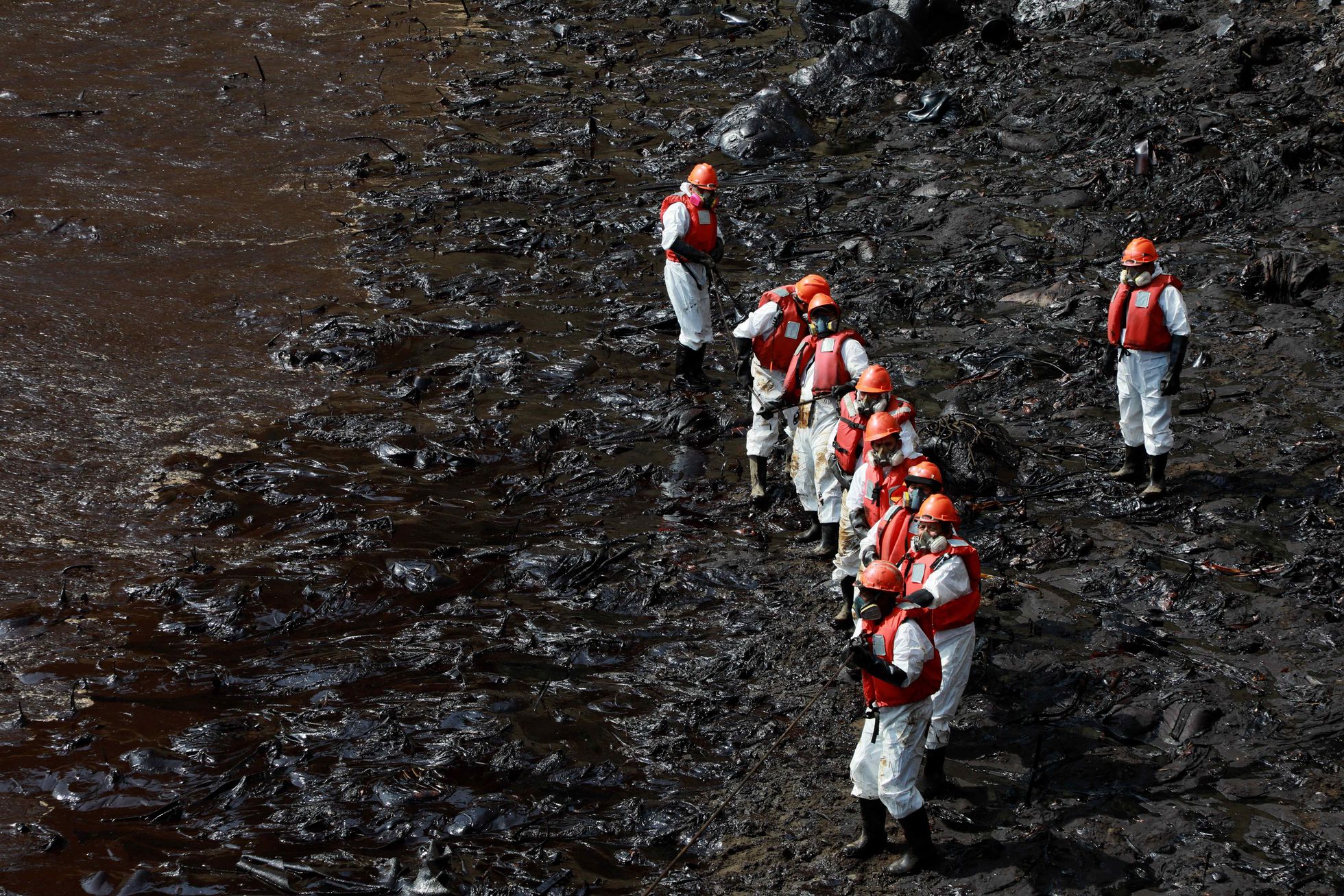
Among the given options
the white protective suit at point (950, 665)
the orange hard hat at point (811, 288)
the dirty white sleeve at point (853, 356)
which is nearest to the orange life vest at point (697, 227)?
the orange hard hat at point (811, 288)

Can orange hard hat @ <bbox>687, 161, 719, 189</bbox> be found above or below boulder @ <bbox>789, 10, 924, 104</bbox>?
below

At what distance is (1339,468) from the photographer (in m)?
8.73

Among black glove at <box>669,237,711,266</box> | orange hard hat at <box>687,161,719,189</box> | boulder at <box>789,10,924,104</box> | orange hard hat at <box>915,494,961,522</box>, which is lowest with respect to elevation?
orange hard hat at <box>915,494,961,522</box>

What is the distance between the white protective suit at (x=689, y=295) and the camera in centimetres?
1077

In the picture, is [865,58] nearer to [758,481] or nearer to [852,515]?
[758,481]

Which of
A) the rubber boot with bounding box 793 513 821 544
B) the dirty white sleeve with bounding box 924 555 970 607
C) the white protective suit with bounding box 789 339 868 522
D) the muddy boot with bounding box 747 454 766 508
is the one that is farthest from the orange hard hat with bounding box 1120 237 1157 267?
the dirty white sleeve with bounding box 924 555 970 607

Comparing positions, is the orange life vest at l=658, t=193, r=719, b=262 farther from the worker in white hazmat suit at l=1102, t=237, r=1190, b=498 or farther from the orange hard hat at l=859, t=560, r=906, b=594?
the orange hard hat at l=859, t=560, r=906, b=594

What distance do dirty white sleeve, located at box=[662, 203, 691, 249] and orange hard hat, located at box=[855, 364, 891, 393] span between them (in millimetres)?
3646

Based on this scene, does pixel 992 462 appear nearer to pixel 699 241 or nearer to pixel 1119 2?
pixel 699 241

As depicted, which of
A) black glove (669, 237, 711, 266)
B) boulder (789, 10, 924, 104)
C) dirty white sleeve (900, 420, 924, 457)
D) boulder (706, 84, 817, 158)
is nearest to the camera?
dirty white sleeve (900, 420, 924, 457)

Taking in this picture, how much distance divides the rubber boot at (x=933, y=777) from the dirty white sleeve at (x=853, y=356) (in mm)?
2976

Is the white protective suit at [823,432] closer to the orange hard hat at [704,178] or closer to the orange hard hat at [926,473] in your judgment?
the orange hard hat at [926,473]

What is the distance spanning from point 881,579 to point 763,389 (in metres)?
3.85

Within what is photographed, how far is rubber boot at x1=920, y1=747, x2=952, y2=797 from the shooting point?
630cm
